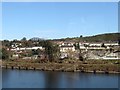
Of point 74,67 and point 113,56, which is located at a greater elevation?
point 113,56

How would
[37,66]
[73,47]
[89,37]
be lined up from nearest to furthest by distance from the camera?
[37,66], [73,47], [89,37]

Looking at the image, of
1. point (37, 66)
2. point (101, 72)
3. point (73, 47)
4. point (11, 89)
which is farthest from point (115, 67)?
point (73, 47)

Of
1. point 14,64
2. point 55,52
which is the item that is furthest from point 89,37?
point 14,64

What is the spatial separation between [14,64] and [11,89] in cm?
996

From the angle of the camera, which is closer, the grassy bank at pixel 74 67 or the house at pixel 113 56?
the grassy bank at pixel 74 67

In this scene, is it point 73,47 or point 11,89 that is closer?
point 11,89

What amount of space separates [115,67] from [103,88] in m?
6.46

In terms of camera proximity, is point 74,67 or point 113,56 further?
point 113,56

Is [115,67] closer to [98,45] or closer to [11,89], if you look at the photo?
[11,89]

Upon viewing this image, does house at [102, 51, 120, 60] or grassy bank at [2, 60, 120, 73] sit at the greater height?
house at [102, 51, 120, 60]

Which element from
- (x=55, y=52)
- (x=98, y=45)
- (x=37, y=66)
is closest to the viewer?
(x=37, y=66)

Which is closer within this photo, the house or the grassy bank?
the grassy bank

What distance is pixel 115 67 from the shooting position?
1723 cm

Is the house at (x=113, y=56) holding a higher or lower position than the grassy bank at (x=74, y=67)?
higher
